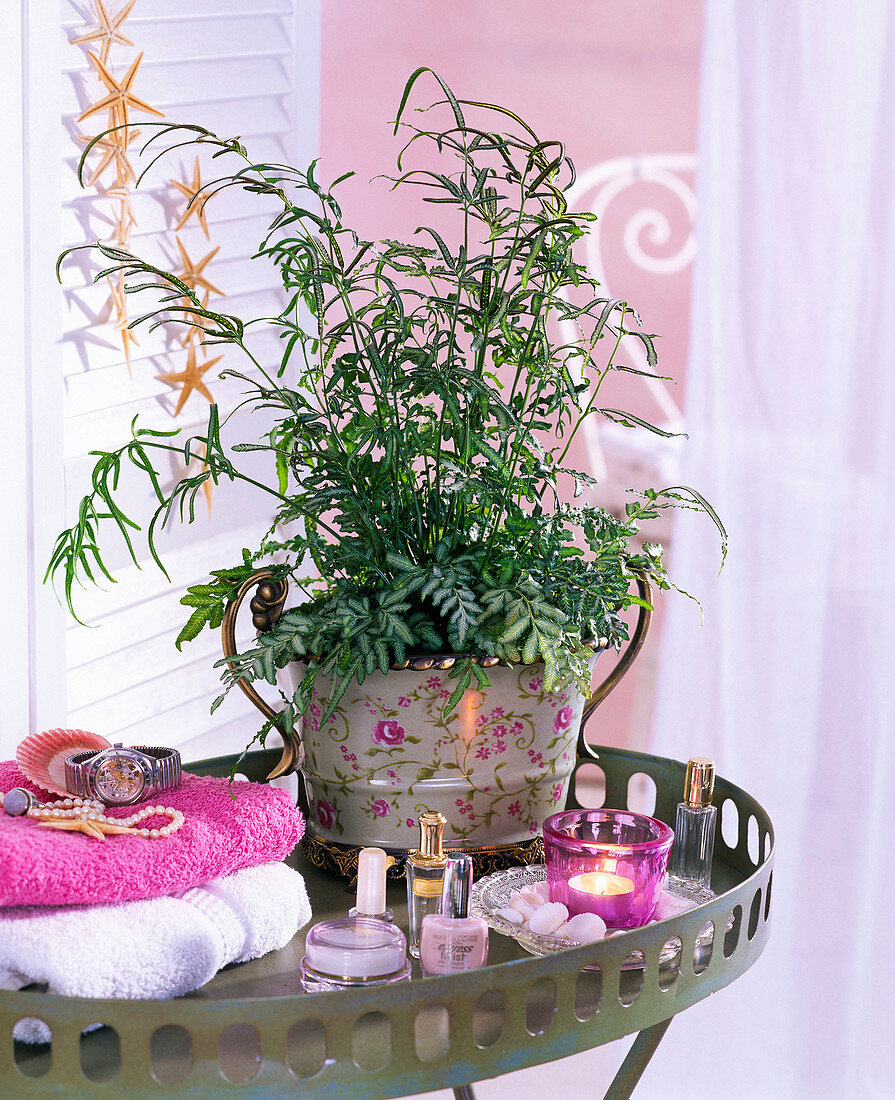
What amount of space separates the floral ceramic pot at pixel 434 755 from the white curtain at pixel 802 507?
0.71 metres

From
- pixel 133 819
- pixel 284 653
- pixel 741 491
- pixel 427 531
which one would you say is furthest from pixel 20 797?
pixel 741 491

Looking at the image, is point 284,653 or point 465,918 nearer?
point 465,918

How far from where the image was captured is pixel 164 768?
0.78m

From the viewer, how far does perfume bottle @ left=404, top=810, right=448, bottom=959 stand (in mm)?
738

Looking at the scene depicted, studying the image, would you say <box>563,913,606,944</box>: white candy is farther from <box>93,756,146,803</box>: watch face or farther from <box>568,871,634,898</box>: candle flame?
<box>93,756,146,803</box>: watch face

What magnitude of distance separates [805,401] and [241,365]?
0.68 meters

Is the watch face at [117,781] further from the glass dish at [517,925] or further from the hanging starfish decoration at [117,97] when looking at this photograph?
the hanging starfish decoration at [117,97]

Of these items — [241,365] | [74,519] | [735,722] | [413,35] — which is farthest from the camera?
[413,35]

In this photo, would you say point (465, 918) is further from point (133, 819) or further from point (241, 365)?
point (241, 365)

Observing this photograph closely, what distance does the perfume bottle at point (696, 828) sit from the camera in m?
0.88

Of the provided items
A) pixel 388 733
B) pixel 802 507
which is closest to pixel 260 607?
pixel 388 733

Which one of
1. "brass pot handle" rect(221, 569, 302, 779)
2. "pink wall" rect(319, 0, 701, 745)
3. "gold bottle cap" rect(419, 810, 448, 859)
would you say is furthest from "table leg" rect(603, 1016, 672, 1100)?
"pink wall" rect(319, 0, 701, 745)

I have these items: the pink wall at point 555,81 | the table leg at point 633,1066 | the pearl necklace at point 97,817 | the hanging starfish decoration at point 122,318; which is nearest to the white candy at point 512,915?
the table leg at point 633,1066

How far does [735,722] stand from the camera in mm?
1538
